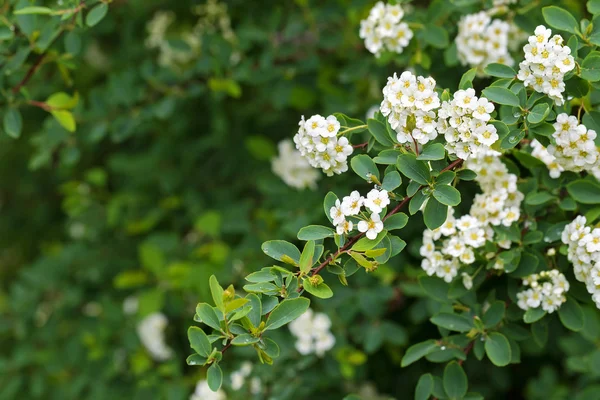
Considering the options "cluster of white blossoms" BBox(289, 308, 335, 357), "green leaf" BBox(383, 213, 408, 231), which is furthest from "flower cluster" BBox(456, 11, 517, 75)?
"cluster of white blossoms" BBox(289, 308, 335, 357)

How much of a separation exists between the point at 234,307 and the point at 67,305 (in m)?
1.58

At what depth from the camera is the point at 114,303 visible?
94.3 inches

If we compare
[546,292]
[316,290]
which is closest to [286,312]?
[316,290]

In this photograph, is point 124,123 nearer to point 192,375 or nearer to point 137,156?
point 137,156

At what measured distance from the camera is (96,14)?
1.49m

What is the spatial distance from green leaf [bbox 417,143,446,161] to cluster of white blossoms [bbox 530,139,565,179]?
32 centimetres

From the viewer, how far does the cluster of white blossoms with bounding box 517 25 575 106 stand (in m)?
1.09

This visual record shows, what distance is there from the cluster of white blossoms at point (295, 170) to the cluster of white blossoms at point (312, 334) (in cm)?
39

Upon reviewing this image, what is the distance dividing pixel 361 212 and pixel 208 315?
1.00 feet

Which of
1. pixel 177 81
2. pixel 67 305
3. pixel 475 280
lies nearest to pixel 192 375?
pixel 67 305

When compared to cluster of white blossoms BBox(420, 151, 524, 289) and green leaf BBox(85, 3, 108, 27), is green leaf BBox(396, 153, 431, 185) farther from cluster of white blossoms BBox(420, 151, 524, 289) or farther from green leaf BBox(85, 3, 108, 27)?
green leaf BBox(85, 3, 108, 27)

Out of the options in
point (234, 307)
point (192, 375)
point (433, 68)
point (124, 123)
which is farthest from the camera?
point (192, 375)

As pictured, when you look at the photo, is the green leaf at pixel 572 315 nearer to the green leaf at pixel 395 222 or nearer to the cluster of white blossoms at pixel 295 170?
the green leaf at pixel 395 222

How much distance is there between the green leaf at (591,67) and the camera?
113cm
